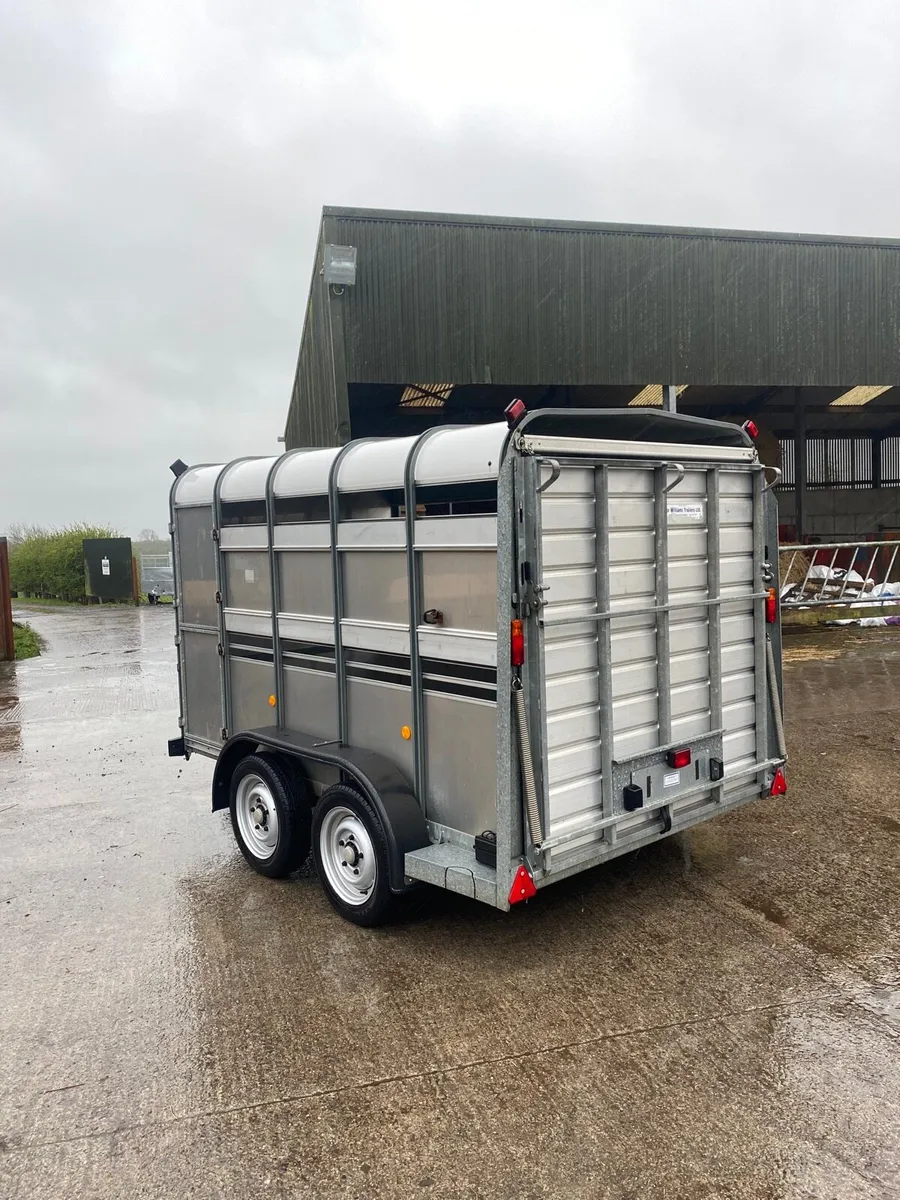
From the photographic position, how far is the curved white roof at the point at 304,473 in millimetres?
4984

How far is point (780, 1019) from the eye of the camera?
12.0 feet

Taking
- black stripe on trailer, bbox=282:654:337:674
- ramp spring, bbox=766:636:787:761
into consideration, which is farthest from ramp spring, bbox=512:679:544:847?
ramp spring, bbox=766:636:787:761

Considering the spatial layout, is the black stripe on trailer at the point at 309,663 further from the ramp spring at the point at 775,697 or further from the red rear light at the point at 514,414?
the ramp spring at the point at 775,697

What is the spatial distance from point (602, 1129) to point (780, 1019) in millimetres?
1062

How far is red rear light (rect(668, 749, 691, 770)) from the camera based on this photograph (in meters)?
4.49

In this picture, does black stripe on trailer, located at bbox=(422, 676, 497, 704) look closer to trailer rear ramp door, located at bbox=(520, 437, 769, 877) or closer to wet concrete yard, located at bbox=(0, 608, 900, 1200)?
trailer rear ramp door, located at bbox=(520, 437, 769, 877)

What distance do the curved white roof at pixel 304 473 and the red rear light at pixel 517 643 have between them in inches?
64.8

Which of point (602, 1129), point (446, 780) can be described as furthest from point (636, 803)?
point (602, 1129)

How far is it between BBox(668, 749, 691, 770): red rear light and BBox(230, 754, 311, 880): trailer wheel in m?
2.13

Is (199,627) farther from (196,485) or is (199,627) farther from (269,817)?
(269,817)

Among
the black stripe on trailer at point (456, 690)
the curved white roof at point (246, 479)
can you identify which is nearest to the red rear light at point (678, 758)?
the black stripe on trailer at point (456, 690)

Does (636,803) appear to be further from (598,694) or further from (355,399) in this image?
(355,399)

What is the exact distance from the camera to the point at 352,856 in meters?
4.70

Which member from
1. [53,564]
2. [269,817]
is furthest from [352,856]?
[53,564]
